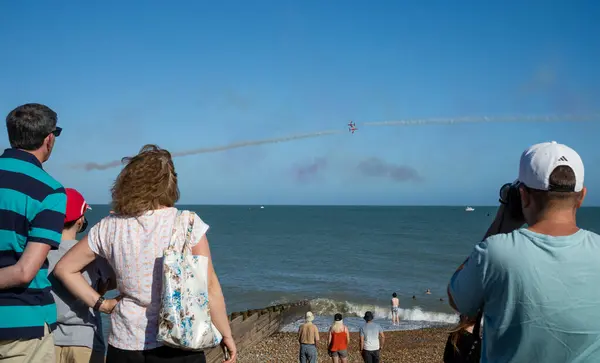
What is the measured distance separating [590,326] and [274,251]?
208ft

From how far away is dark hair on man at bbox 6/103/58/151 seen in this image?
3.11 metres

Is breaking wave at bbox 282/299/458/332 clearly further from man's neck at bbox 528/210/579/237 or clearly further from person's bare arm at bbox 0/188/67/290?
man's neck at bbox 528/210/579/237

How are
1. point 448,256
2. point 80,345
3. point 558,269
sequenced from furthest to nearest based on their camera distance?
point 448,256 < point 80,345 < point 558,269

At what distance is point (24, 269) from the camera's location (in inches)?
111

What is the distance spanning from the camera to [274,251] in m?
64.9

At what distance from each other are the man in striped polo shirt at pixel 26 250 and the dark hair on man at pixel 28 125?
66mm

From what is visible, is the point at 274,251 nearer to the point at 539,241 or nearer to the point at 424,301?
the point at 424,301

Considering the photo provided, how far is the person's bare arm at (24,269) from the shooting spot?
282 cm

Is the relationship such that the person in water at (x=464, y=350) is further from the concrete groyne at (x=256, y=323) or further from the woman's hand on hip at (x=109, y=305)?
the concrete groyne at (x=256, y=323)

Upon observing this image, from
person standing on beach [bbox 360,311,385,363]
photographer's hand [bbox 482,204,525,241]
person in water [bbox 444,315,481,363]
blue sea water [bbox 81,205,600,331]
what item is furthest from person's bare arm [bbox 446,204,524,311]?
blue sea water [bbox 81,205,600,331]

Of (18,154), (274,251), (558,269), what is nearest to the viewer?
(558,269)

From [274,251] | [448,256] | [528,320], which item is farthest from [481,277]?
[274,251]

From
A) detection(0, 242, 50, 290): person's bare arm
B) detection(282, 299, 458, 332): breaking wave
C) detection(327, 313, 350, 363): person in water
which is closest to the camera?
detection(0, 242, 50, 290): person's bare arm

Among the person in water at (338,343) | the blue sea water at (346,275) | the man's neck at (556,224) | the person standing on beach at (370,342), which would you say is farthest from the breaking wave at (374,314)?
the man's neck at (556,224)
